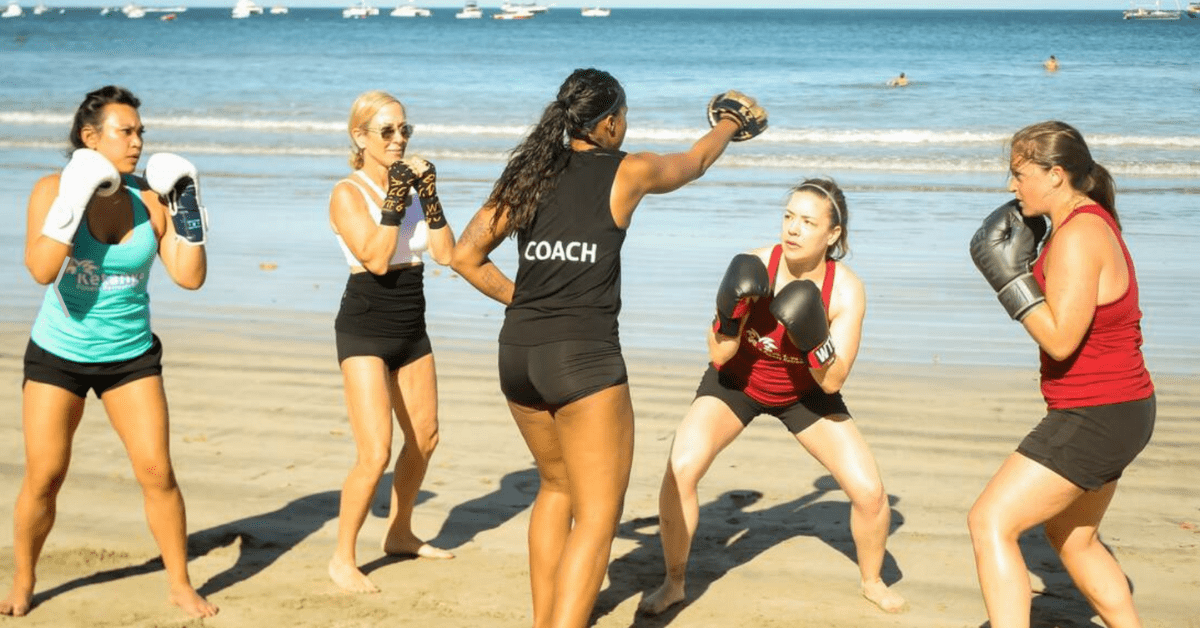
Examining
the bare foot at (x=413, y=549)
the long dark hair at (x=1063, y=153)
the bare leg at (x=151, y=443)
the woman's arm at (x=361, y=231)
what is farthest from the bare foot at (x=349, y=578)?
the long dark hair at (x=1063, y=153)

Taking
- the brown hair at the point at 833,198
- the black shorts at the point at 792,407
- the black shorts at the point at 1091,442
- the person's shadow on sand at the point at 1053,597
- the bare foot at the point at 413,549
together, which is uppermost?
the brown hair at the point at 833,198

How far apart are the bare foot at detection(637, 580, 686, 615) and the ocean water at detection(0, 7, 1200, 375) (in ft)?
6.86

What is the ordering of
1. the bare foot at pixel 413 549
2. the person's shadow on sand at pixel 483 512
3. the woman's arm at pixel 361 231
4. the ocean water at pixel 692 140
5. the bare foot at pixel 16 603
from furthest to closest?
the ocean water at pixel 692 140 → the person's shadow on sand at pixel 483 512 → the bare foot at pixel 413 549 → the woman's arm at pixel 361 231 → the bare foot at pixel 16 603

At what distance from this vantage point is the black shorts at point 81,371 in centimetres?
451

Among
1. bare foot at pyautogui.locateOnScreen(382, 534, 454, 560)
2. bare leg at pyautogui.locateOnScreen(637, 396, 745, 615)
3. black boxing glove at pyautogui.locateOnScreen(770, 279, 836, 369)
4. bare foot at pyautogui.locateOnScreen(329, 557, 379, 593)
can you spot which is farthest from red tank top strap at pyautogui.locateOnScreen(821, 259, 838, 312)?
bare foot at pyautogui.locateOnScreen(329, 557, 379, 593)

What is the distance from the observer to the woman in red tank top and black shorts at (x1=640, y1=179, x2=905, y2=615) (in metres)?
4.76

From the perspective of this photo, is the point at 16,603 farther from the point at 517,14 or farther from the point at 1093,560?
the point at 517,14

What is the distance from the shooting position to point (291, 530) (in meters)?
5.86

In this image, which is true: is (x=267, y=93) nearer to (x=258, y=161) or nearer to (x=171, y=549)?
(x=258, y=161)

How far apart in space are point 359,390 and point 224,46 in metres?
64.9

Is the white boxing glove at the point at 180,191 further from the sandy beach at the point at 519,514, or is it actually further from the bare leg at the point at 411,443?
the sandy beach at the point at 519,514

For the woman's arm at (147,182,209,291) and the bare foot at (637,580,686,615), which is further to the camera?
the bare foot at (637,580,686,615)

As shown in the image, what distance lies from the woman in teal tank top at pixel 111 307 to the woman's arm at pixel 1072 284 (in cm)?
280

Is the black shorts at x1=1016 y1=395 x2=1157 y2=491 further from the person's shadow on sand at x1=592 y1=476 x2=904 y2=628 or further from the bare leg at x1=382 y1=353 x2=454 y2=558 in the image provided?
the bare leg at x1=382 y1=353 x2=454 y2=558
